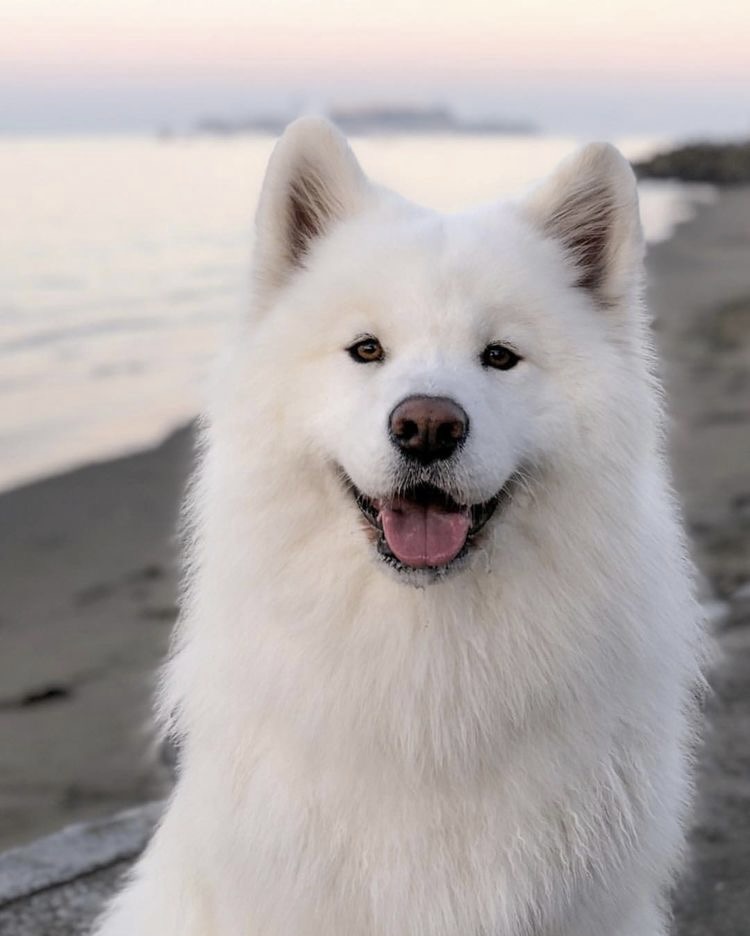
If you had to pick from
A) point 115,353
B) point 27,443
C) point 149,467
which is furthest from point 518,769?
point 115,353

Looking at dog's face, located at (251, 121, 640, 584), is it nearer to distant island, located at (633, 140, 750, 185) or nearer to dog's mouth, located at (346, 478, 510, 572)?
dog's mouth, located at (346, 478, 510, 572)

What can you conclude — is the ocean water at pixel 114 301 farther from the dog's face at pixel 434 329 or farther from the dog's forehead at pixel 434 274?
the dog's forehead at pixel 434 274

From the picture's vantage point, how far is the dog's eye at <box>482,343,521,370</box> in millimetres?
2387

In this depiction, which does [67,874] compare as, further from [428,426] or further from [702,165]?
[702,165]

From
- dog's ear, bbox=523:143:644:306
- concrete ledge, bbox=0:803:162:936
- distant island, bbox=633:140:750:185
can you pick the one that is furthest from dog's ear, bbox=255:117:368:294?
distant island, bbox=633:140:750:185

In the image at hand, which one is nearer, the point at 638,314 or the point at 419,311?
the point at 419,311

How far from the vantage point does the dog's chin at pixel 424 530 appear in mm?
2260

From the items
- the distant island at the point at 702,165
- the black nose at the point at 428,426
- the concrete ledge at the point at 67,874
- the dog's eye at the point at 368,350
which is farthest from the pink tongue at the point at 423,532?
the distant island at the point at 702,165

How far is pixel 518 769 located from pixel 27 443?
333 inches

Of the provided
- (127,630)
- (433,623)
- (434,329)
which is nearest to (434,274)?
(434,329)

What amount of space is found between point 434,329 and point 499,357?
0.16 m

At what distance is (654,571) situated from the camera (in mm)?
2457

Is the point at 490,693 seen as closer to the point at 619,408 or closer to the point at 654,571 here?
the point at 654,571

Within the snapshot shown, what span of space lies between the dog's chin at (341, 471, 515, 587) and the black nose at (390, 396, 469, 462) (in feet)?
0.31
